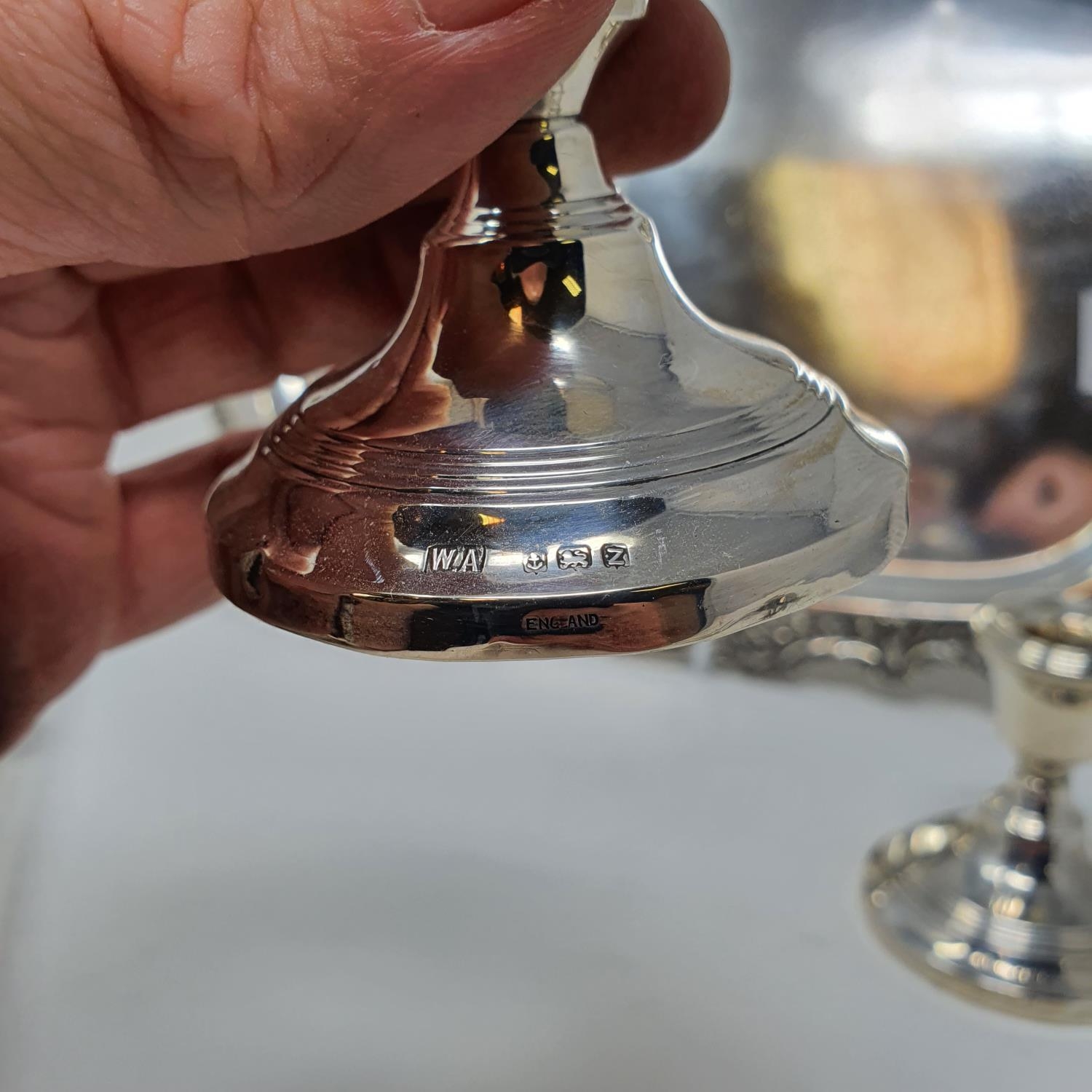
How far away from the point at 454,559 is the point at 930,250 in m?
0.44

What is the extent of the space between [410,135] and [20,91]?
97mm

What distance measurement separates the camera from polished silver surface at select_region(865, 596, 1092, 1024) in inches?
18.6

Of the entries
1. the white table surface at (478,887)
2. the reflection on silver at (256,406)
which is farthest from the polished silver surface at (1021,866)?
→ the reflection on silver at (256,406)

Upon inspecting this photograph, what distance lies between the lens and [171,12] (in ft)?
0.90

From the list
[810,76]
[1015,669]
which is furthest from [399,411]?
[810,76]

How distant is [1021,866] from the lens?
510 millimetres

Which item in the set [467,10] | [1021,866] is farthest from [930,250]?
[467,10]

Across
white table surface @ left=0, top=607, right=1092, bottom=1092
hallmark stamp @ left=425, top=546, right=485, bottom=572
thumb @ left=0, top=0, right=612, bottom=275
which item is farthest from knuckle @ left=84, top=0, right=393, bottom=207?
white table surface @ left=0, top=607, right=1092, bottom=1092

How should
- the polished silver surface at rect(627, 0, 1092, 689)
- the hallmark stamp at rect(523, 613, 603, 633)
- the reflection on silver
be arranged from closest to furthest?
1. the hallmark stamp at rect(523, 613, 603, 633)
2. the polished silver surface at rect(627, 0, 1092, 689)
3. the reflection on silver

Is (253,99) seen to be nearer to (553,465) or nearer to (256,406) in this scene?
(553,465)

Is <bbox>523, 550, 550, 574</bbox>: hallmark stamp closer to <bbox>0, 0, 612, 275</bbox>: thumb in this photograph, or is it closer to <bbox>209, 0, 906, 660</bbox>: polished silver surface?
<bbox>209, 0, 906, 660</bbox>: polished silver surface

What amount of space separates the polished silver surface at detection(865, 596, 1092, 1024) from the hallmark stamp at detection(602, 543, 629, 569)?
29 centimetres

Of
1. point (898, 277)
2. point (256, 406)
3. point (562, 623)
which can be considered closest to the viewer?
point (562, 623)

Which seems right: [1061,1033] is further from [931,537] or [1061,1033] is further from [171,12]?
[171,12]
